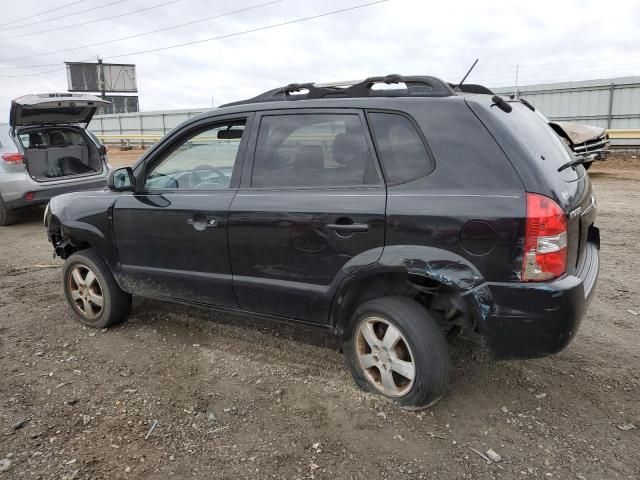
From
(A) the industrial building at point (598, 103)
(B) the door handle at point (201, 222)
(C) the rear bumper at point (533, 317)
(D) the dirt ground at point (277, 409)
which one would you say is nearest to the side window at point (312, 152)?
(B) the door handle at point (201, 222)

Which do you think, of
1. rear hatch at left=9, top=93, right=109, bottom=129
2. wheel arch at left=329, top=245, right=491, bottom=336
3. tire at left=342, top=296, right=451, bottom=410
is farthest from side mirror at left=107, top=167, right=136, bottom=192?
rear hatch at left=9, top=93, right=109, bottom=129

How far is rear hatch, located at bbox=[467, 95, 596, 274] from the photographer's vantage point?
2557 mm

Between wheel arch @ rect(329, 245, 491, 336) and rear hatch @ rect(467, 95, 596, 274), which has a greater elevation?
rear hatch @ rect(467, 95, 596, 274)

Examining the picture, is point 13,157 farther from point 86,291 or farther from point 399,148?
point 399,148

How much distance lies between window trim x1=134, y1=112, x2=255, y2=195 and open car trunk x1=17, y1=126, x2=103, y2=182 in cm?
549

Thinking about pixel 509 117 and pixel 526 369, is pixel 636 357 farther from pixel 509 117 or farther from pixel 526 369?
pixel 509 117

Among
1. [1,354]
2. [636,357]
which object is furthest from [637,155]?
[1,354]

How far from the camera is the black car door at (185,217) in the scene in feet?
11.3

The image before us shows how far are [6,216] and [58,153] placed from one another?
1.37m

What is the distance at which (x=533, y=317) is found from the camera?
256cm

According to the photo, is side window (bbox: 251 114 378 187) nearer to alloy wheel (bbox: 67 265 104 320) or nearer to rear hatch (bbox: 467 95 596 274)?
rear hatch (bbox: 467 95 596 274)

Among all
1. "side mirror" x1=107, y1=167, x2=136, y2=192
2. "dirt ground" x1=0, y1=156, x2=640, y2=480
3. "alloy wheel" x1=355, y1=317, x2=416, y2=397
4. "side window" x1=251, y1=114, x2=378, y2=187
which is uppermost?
"side window" x1=251, y1=114, x2=378, y2=187

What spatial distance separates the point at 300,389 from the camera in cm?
326

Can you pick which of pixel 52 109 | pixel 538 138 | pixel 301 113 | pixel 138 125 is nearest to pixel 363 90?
pixel 301 113
